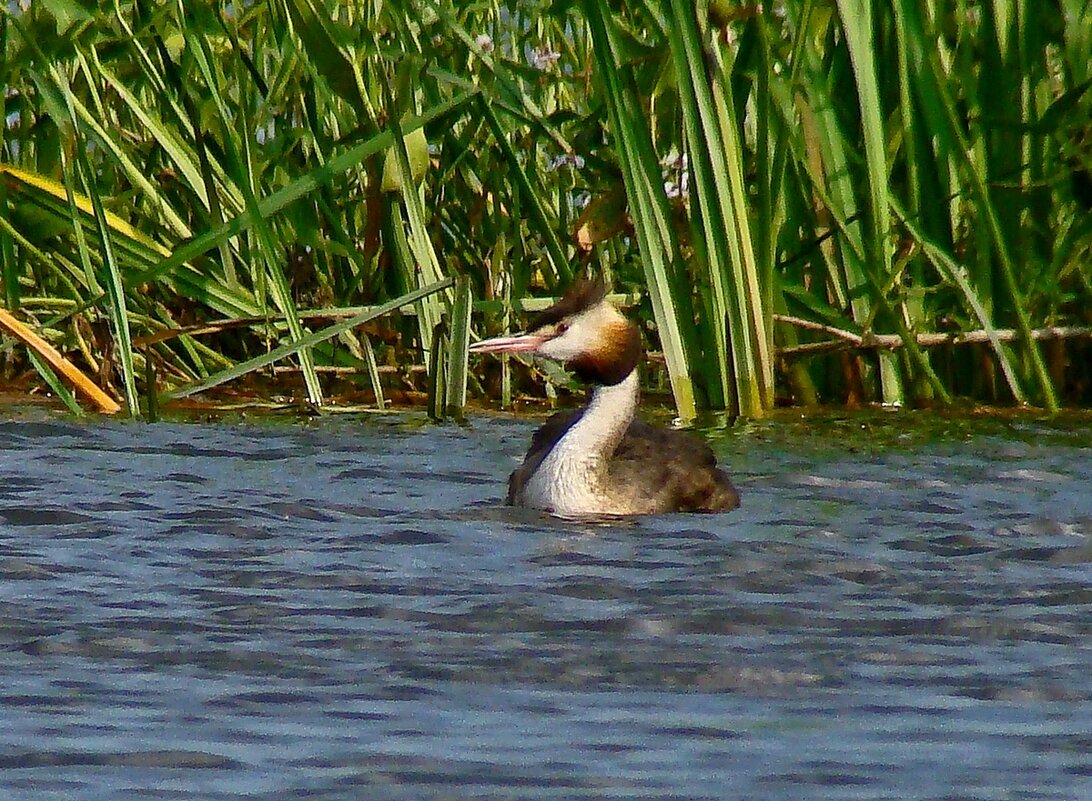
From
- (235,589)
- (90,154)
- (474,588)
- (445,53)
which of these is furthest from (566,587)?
(90,154)

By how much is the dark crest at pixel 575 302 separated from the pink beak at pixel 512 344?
0.19 ft

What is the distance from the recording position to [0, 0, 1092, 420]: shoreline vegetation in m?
7.19

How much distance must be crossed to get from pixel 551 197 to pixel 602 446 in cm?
181

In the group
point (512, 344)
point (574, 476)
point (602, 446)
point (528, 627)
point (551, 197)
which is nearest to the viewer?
point (528, 627)

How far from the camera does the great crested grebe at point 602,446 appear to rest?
6.56 meters

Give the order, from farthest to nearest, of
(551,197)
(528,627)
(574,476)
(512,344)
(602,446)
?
(551,197) → (512,344) → (602,446) → (574,476) → (528,627)

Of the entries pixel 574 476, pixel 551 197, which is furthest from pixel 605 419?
pixel 551 197

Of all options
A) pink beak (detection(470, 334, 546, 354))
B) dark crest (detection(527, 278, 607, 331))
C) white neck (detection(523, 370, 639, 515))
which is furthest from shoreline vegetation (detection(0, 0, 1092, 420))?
white neck (detection(523, 370, 639, 515))

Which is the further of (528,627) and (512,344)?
(512,344)

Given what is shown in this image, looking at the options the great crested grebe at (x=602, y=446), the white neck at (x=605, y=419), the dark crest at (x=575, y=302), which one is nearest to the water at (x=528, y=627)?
the great crested grebe at (x=602, y=446)

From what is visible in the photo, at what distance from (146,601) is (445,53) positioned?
3.74 m

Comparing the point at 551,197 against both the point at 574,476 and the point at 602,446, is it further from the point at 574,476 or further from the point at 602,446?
A: the point at 574,476

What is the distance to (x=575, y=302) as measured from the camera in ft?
22.9

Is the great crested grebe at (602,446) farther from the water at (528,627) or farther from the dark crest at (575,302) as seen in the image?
the water at (528,627)
